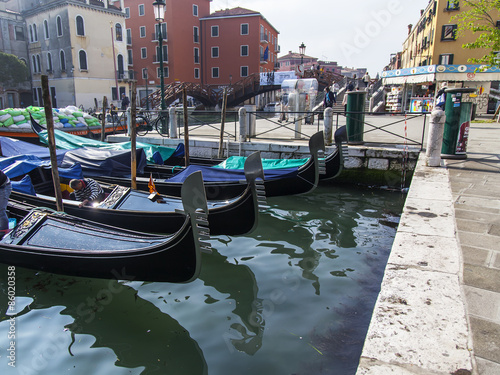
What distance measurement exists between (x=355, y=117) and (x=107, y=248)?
19.8ft

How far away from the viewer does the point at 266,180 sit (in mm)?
5891

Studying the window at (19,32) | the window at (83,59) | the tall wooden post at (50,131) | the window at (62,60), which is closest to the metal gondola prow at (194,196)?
the tall wooden post at (50,131)

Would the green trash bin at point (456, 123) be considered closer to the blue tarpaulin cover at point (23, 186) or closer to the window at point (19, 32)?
the blue tarpaulin cover at point (23, 186)

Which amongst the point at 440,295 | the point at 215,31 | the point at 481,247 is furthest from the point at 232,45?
the point at 440,295

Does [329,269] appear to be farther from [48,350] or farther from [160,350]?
[48,350]

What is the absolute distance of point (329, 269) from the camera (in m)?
4.13

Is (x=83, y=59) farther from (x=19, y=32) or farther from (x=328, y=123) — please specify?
(x=328, y=123)

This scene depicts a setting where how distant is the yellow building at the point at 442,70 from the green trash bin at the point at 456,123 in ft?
29.3

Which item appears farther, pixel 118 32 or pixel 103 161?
pixel 118 32

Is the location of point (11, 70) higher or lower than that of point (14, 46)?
lower

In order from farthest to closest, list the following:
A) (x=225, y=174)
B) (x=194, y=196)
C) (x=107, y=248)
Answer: (x=225, y=174)
(x=107, y=248)
(x=194, y=196)

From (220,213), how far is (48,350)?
2248 millimetres

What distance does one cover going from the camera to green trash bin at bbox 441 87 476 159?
566 centimetres

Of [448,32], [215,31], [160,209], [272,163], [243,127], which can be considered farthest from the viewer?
[215,31]
